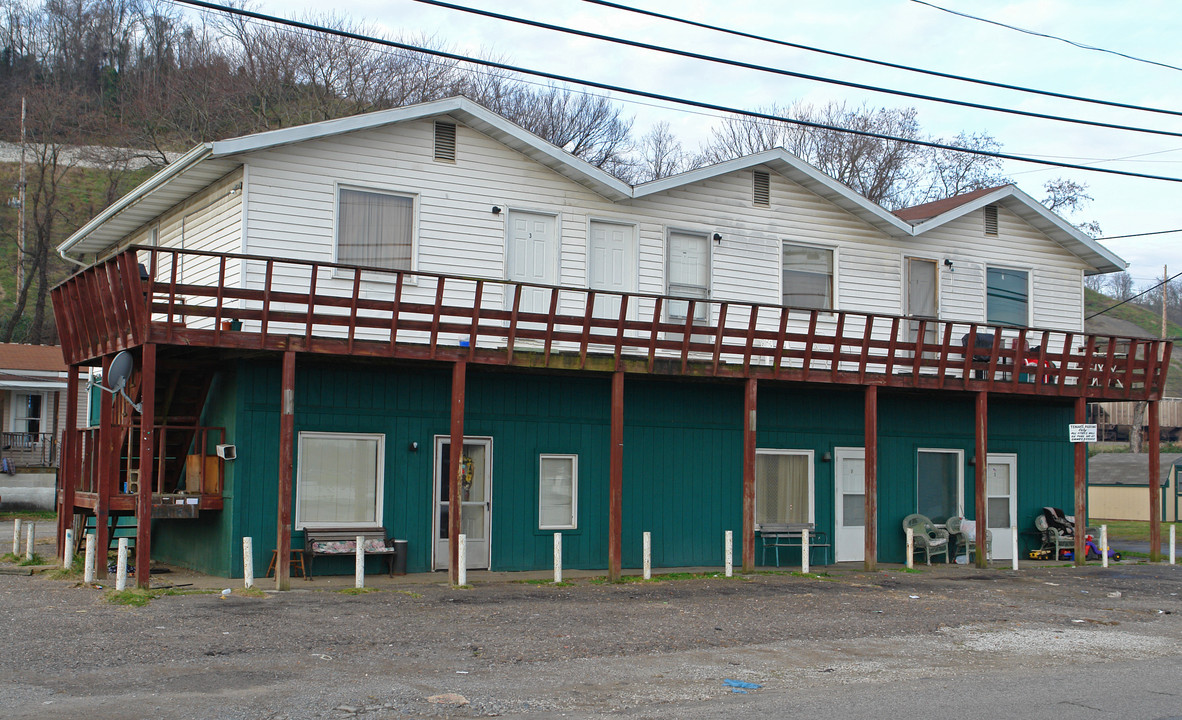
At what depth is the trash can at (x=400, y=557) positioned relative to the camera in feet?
54.0

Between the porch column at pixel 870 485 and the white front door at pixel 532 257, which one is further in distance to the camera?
the porch column at pixel 870 485

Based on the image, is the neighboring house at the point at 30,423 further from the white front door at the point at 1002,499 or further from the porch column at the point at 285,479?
the white front door at the point at 1002,499

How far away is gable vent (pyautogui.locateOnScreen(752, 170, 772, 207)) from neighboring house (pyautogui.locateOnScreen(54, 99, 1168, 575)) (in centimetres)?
15

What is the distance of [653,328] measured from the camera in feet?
55.4

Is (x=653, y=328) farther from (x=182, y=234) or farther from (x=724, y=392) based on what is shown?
(x=182, y=234)

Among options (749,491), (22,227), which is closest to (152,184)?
(749,491)

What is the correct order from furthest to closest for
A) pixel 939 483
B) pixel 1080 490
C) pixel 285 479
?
pixel 939 483
pixel 1080 490
pixel 285 479

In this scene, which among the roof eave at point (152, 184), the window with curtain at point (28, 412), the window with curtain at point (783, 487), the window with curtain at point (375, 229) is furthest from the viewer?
the window with curtain at point (28, 412)

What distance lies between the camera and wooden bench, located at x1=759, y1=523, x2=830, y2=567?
19531mm

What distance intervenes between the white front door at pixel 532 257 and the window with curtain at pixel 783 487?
16.2ft

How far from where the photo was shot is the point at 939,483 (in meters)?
21.4

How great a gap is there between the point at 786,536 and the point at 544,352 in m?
6.21

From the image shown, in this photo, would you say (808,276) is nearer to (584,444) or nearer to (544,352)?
(584,444)

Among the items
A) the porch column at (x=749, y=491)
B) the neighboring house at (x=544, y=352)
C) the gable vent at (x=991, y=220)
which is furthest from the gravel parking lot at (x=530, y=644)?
the gable vent at (x=991, y=220)
